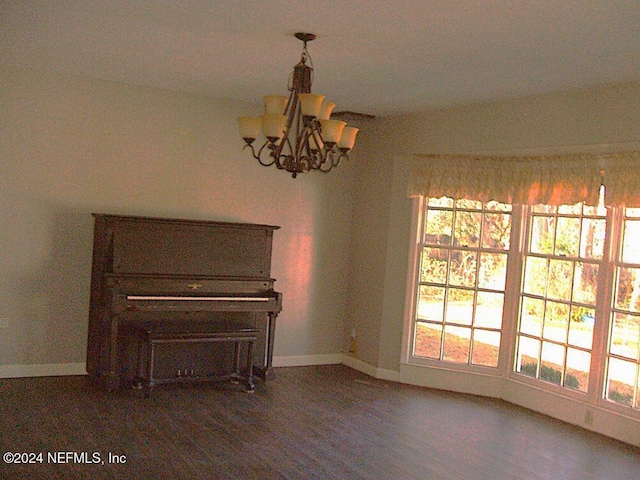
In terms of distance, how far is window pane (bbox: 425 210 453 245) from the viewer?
6.59 meters

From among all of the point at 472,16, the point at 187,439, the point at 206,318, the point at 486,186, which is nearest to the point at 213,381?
the point at 206,318

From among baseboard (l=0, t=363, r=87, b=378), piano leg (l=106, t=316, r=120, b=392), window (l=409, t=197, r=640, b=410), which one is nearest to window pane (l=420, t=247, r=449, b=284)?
window (l=409, t=197, r=640, b=410)

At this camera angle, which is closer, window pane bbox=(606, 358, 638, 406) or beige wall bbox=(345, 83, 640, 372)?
beige wall bbox=(345, 83, 640, 372)

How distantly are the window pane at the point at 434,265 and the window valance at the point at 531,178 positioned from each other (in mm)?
566

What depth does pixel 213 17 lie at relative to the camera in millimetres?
3896

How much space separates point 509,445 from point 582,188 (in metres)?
2.13

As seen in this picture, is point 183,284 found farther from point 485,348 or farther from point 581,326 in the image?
point 581,326

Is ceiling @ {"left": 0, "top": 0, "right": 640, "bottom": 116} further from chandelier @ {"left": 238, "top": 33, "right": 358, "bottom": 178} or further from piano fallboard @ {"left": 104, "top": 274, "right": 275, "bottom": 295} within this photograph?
piano fallboard @ {"left": 104, "top": 274, "right": 275, "bottom": 295}

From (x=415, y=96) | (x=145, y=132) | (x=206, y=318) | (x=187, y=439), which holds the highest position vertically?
(x=415, y=96)

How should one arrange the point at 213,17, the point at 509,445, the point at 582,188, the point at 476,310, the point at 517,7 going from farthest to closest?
the point at 476,310
the point at 582,188
the point at 509,445
the point at 213,17
the point at 517,7

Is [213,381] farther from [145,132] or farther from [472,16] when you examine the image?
[472,16]

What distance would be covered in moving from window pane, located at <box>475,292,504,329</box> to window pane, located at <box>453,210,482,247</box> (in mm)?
502

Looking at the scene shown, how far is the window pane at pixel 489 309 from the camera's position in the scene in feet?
20.9

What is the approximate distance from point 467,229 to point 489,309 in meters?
0.78
